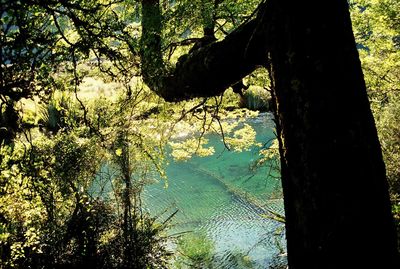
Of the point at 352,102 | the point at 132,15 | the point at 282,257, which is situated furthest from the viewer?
the point at 282,257

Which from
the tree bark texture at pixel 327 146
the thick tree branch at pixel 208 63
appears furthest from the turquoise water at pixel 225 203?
the tree bark texture at pixel 327 146

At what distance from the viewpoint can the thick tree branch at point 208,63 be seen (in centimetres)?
227

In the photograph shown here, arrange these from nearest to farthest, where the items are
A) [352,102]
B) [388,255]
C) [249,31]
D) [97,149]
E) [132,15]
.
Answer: [388,255] → [352,102] → [249,31] → [132,15] → [97,149]

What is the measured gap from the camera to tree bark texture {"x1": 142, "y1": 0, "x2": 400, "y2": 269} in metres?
1.41

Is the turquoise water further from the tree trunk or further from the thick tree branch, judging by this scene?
the tree trunk

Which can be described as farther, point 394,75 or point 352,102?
point 394,75

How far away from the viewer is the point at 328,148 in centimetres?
147

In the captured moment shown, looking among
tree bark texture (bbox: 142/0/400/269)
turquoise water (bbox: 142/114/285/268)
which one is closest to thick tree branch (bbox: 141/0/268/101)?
tree bark texture (bbox: 142/0/400/269)

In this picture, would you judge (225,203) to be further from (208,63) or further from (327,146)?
(327,146)

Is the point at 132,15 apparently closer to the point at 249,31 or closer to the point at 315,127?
the point at 249,31

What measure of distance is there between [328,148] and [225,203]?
13.3m

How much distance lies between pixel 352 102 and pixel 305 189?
43 centimetres

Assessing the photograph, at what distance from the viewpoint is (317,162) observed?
1.49 meters

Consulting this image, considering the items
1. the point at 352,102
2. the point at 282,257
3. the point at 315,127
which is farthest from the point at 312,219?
the point at 282,257
